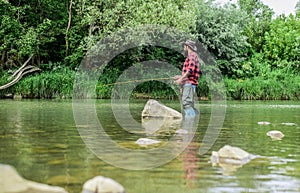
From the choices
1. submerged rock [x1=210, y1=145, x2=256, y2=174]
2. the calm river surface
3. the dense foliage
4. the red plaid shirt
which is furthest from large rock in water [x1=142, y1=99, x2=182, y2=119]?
the dense foliage

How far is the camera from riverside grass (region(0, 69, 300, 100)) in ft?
89.1

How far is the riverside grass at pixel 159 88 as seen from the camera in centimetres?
2716

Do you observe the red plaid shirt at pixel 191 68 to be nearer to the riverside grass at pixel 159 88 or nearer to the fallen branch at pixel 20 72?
the riverside grass at pixel 159 88

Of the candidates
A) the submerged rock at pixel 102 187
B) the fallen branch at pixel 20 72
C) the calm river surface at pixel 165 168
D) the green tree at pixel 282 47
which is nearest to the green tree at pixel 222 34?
the green tree at pixel 282 47

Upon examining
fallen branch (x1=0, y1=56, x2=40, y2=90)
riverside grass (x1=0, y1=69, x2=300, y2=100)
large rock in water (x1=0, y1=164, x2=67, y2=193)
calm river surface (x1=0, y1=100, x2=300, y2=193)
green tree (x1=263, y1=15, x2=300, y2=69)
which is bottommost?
calm river surface (x1=0, y1=100, x2=300, y2=193)

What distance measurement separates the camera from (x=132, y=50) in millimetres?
28156

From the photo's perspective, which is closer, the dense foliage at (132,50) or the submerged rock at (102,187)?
the submerged rock at (102,187)

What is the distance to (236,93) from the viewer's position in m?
30.2

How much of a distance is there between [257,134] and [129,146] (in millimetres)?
2903

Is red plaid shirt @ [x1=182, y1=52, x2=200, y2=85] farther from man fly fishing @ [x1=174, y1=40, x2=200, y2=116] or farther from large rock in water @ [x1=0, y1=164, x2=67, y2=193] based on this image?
large rock in water @ [x1=0, y1=164, x2=67, y2=193]

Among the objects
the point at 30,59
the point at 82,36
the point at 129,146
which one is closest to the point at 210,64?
the point at 82,36

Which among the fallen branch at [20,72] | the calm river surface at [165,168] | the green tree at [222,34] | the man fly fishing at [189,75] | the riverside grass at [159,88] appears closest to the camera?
the calm river surface at [165,168]

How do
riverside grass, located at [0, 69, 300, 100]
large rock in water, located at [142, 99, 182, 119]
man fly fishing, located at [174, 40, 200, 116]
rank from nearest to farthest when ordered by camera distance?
man fly fishing, located at [174, 40, 200, 116] < large rock in water, located at [142, 99, 182, 119] < riverside grass, located at [0, 69, 300, 100]

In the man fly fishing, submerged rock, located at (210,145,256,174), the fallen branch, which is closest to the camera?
submerged rock, located at (210,145,256,174)
